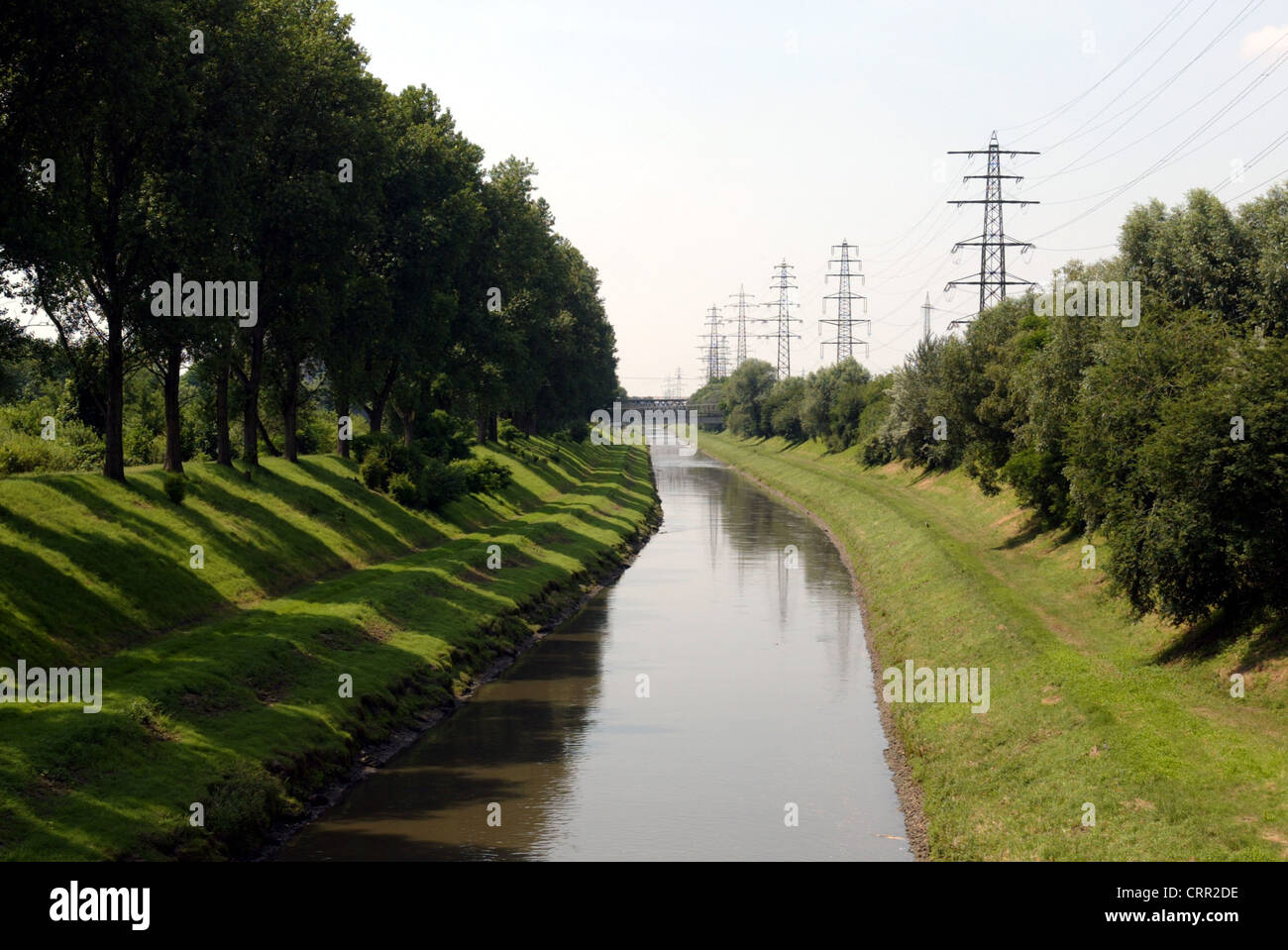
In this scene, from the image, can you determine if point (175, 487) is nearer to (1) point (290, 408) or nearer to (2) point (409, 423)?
(1) point (290, 408)

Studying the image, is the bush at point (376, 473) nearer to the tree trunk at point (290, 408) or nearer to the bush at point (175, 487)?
the tree trunk at point (290, 408)

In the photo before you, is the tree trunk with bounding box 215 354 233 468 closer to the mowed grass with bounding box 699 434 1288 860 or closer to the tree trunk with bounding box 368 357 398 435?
the tree trunk with bounding box 368 357 398 435

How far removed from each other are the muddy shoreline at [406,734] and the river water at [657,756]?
33 centimetres

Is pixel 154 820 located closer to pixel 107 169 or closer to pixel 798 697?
pixel 798 697

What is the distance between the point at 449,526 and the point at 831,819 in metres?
37.0

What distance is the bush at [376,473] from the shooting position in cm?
5681

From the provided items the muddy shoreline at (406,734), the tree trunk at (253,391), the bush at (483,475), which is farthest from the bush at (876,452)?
the tree trunk at (253,391)

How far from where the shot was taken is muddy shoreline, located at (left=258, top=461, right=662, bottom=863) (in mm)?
23516

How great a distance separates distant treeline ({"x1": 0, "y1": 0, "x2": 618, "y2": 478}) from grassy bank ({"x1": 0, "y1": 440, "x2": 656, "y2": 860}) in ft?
12.7

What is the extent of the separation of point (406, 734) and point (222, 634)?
5.73 m

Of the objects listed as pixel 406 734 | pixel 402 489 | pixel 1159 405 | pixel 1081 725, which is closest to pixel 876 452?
pixel 402 489

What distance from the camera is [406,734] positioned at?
30.7 m

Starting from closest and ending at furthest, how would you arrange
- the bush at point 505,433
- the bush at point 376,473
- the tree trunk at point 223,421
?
1. the tree trunk at point 223,421
2. the bush at point 376,473
3. the bush at point 505,433
